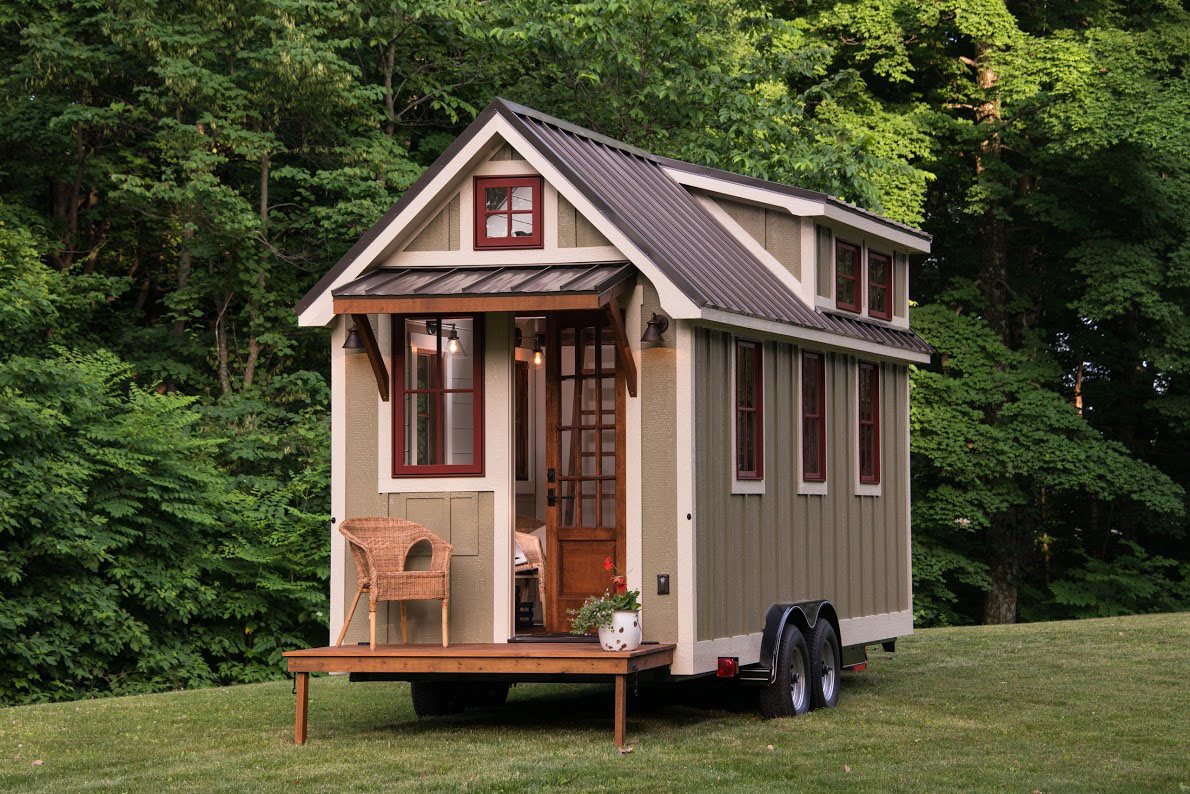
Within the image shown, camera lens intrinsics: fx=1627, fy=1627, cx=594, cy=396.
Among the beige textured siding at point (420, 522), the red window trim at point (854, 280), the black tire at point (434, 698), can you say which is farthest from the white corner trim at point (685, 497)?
Result: the red window trim at point (854, 280)

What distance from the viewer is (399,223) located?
1221 centimetres

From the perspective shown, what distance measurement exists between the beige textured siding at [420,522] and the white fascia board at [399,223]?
0.40 metres

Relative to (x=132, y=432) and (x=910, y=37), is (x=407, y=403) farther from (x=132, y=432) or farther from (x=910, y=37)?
(x=910, y=37)

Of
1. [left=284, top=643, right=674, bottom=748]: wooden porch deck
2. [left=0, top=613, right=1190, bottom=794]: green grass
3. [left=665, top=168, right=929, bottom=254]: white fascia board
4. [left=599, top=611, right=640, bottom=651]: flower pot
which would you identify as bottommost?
[left=0, top=613, right=1190, bottom=794]: green grass

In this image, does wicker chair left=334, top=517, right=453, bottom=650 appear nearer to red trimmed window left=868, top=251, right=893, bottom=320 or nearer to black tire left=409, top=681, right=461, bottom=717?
black tire left=409, top=681, right=461, bottom=717

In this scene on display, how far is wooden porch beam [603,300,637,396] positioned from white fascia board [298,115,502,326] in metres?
1.64

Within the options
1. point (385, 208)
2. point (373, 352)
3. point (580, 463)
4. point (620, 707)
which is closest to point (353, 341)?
point (373, 352)

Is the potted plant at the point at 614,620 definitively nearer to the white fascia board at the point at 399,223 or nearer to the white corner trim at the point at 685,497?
the white corner trim at the point at 685,497

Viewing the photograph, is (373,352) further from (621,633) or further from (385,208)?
(385,208)

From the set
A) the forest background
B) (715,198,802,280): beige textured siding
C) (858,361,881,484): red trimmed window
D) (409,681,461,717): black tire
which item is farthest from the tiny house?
the forest background

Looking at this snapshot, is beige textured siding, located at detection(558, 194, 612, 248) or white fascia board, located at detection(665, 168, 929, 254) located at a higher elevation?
white fascia board, located at detection(665, 168, 929, 254)

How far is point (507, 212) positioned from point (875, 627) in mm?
5508

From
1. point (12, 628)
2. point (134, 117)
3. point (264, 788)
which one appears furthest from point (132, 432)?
point (264, 788)

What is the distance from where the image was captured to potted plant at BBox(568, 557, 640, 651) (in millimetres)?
10711
